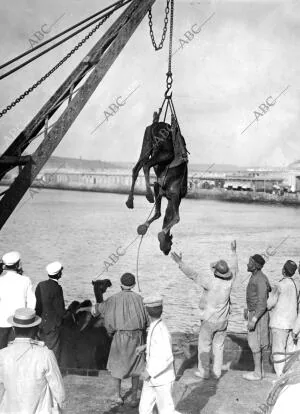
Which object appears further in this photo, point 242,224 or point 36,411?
point 242,224

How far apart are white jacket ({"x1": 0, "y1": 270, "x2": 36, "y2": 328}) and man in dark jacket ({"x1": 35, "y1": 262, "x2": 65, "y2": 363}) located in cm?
39

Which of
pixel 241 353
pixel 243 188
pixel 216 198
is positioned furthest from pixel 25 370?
pixel 243 188

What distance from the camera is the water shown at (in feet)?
77.0

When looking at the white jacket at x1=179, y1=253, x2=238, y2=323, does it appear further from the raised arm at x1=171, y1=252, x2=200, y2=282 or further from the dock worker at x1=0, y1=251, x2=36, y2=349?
the dock worker at x1=0, y1=251, x2=36, y2=349

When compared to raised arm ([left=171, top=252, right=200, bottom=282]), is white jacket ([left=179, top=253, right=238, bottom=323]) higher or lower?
lower

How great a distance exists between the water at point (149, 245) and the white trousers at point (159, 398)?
11.5 meters

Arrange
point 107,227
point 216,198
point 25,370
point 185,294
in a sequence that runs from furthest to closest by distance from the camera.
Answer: point 216,198 → point 107,227 → point 185,294 → point 25,370

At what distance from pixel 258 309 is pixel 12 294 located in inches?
132

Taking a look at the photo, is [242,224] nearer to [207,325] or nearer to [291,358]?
[207,325]

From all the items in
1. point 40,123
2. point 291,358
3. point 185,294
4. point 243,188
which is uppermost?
point 243,188

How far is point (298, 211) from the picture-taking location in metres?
65.9

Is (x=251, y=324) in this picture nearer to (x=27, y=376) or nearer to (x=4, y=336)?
(x=4, y=336)

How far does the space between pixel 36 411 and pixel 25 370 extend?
340mm

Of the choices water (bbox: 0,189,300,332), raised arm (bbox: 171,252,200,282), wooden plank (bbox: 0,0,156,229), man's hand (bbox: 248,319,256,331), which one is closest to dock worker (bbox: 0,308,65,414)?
wooden plank (bbox: 0,0,156,229)
